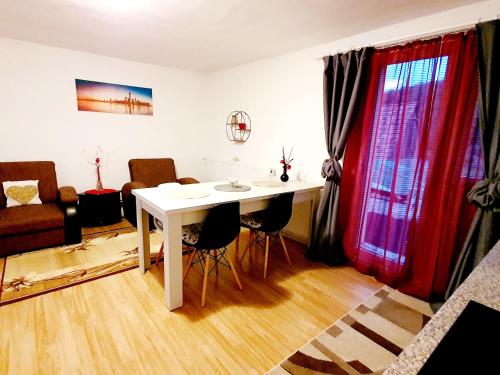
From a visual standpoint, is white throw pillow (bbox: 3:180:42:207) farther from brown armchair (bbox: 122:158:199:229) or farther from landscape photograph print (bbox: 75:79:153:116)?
landscape photograph print (bbox: 75:79:153:116)

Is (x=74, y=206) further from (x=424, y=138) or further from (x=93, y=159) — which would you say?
(x=424, y=138)

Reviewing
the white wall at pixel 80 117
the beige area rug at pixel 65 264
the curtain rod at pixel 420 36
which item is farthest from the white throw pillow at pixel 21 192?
the curtain rod at pixel 420 36

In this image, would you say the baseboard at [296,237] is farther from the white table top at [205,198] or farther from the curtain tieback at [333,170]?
the curtain tieback at [333,170]

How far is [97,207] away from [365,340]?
3.33 metres

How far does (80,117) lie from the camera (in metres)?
3.53

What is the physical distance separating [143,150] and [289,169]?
2.34 m

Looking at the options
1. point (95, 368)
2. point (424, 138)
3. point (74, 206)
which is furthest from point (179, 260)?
point (424, 138)

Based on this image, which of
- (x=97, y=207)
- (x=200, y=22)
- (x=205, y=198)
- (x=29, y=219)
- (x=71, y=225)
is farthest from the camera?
(x=97, y=207)

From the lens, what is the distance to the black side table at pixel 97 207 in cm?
345

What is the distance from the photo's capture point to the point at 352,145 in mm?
2621

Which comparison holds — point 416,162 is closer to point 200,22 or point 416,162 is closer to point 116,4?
point 200,22

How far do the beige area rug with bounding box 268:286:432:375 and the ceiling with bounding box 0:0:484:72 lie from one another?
2289 millimetres

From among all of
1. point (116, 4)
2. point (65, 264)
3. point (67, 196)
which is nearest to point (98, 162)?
point (67, 196)

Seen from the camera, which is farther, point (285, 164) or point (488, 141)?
point (285, 164)
